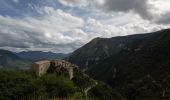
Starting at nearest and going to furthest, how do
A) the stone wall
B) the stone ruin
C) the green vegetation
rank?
the green vegetation
the stone wall
the stone ruin

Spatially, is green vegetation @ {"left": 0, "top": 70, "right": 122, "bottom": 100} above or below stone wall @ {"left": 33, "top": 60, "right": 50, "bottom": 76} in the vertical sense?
below

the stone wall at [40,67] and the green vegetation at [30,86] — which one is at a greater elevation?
the stone wall at [40,67]

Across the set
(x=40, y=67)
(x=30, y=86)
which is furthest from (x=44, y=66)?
(x=30, y=86)

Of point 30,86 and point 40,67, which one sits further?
point 40,67

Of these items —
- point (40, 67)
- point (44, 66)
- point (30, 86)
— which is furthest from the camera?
point (44, 66)

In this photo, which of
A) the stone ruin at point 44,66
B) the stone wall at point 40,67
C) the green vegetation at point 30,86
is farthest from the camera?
the stone ruin at point 44,66

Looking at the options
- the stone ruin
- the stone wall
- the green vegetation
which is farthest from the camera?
the stone ruin

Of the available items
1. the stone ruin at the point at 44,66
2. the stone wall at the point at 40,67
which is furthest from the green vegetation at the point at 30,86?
the stone ruin at the point at 44,66

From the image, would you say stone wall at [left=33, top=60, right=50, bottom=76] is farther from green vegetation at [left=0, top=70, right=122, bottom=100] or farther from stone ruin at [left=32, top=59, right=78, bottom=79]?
green vegetation at [left=0, top=70, right=122, bottom=100]

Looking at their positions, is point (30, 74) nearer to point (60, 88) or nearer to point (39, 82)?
point (39, 82)

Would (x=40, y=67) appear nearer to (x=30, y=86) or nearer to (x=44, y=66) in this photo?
(x=44, y=66)

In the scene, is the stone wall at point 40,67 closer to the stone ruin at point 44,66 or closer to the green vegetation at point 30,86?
the stone ruin at point 44,66

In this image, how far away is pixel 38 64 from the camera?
11600 cm

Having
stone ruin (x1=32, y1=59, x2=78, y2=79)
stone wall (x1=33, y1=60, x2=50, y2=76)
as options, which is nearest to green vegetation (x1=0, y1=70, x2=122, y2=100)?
stone wall (x1=33, y1=60, x2=50, y2=76)
